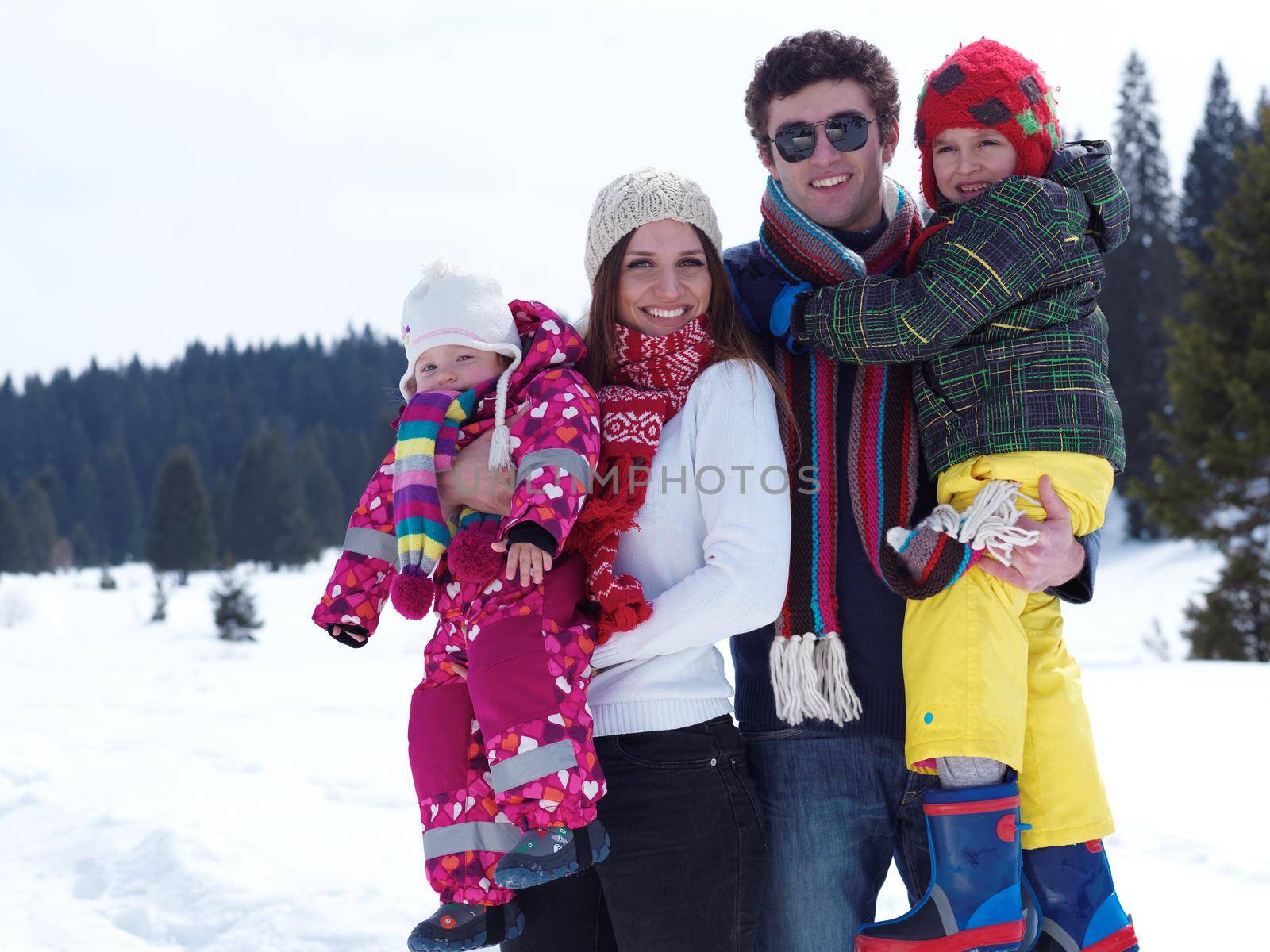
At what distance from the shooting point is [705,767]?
2.13 m

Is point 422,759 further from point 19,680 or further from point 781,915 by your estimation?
point 19,680

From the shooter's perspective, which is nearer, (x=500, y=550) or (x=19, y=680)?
Result: (x=500, y=550)

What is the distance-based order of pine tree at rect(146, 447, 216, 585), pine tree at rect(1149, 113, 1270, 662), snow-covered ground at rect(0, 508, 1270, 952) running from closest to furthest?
snow-covered ground at rect(0, 508, 1270, 952) < pine tree at rect(1149, 113, 1270, 662) < pine tree at rect(146, 447, 216, 585)

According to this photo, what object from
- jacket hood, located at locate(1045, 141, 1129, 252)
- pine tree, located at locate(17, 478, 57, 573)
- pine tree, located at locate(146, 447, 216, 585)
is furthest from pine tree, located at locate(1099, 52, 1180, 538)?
pine tree, located at locate(17, 478, 57, 573)

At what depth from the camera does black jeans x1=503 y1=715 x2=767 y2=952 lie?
2.07 meters

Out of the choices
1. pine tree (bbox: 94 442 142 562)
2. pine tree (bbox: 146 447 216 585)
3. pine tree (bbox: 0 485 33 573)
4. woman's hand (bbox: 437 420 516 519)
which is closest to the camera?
woman's hand (bbox: 437 420 516 519)

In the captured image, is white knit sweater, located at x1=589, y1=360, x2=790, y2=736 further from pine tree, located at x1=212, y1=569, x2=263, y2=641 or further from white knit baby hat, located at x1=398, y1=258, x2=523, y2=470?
pine tree, located at x1=212, y1=569, x2=263, y2=641

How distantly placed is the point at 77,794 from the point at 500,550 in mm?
4756

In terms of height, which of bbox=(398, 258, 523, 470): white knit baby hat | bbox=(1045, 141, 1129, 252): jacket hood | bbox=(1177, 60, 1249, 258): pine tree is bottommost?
bbox=(398, 258, 523, 470): white knit baby hat

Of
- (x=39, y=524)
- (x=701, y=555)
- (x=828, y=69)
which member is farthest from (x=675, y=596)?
(x=39, y=524)

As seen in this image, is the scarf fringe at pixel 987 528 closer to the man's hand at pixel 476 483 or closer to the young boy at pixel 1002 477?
the young boy at pixel 1002 477

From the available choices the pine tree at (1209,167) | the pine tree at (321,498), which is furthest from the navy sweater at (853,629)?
the pine tree at (321,498)

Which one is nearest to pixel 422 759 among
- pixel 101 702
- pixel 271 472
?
pixel 101 702

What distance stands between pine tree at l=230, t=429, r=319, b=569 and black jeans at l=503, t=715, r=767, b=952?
1921 inches
